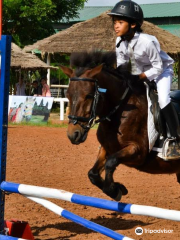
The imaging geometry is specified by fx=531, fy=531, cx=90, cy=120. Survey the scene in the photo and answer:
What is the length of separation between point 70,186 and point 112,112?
3361 mm

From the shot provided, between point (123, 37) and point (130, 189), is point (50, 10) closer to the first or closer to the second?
point (130, 189)

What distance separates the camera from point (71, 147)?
12.9 m

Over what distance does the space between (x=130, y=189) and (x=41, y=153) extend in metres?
3.82

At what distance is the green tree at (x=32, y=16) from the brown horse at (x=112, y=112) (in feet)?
90.3

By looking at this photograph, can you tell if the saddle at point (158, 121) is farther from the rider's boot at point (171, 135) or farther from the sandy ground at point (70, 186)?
the sandy ground at point (70, 186)

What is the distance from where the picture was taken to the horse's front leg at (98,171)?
5.40 m

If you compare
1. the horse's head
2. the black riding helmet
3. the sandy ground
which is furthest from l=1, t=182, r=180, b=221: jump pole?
the black riding helmet

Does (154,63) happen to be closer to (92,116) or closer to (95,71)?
(95,71)

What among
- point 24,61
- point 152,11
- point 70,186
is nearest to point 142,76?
point 70,186

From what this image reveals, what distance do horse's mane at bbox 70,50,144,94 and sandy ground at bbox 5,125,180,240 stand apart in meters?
1.66

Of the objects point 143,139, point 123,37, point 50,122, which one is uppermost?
point 123,37

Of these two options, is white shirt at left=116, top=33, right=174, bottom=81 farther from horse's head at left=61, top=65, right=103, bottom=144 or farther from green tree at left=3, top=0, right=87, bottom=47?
green tree at left=3, top=0, right=87, bottom=47

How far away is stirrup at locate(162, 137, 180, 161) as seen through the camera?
545cm

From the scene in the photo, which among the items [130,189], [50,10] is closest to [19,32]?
[50,10]
